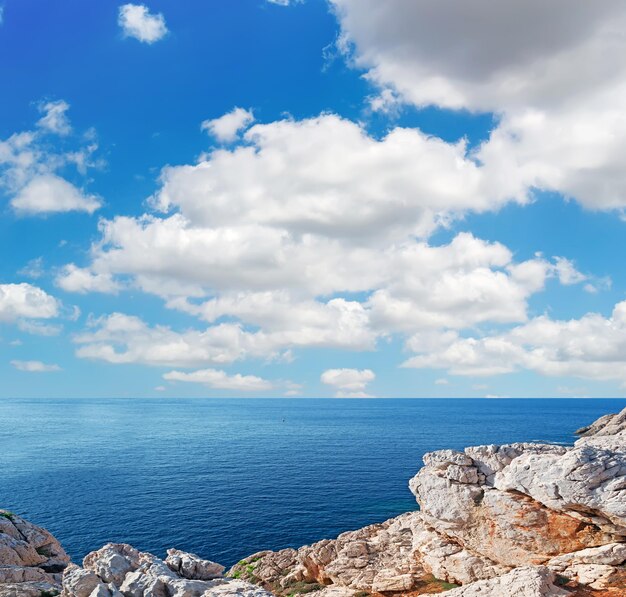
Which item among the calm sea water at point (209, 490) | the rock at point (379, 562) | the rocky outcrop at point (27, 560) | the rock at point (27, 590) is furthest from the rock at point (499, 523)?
the calm sea water at point (209, 490)

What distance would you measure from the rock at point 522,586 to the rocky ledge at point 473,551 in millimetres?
69

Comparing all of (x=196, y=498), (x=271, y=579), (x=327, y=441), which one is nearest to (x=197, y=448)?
(x=327, y=441)

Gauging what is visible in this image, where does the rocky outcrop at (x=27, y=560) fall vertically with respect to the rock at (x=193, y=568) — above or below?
below

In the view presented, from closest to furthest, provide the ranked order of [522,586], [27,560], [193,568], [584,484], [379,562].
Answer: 1. [522,586]
2. [193,568]
3. [584,484]
4. [27,560]
5. [379,562]

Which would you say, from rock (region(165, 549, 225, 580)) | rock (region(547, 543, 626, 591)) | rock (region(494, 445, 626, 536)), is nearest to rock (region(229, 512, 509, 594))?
rock (region(547, 543, 626, 591))

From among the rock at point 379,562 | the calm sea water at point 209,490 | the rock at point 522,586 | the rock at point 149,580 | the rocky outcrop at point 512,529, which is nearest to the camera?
the rock at point 149,580

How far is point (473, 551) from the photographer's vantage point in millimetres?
34812

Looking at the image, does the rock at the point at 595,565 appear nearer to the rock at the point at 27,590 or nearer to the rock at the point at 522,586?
the rock at the point at 522,586

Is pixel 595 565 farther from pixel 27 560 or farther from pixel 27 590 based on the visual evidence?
pixel 27 560

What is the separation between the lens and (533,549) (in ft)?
105

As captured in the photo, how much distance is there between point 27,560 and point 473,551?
37.7 m

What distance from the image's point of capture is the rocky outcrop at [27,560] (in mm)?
31766

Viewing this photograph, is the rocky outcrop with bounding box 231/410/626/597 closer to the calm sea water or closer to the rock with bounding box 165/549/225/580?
the rock with bounding box 165/549/225/580

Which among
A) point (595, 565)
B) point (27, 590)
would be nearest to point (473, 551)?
point (595, 565)
